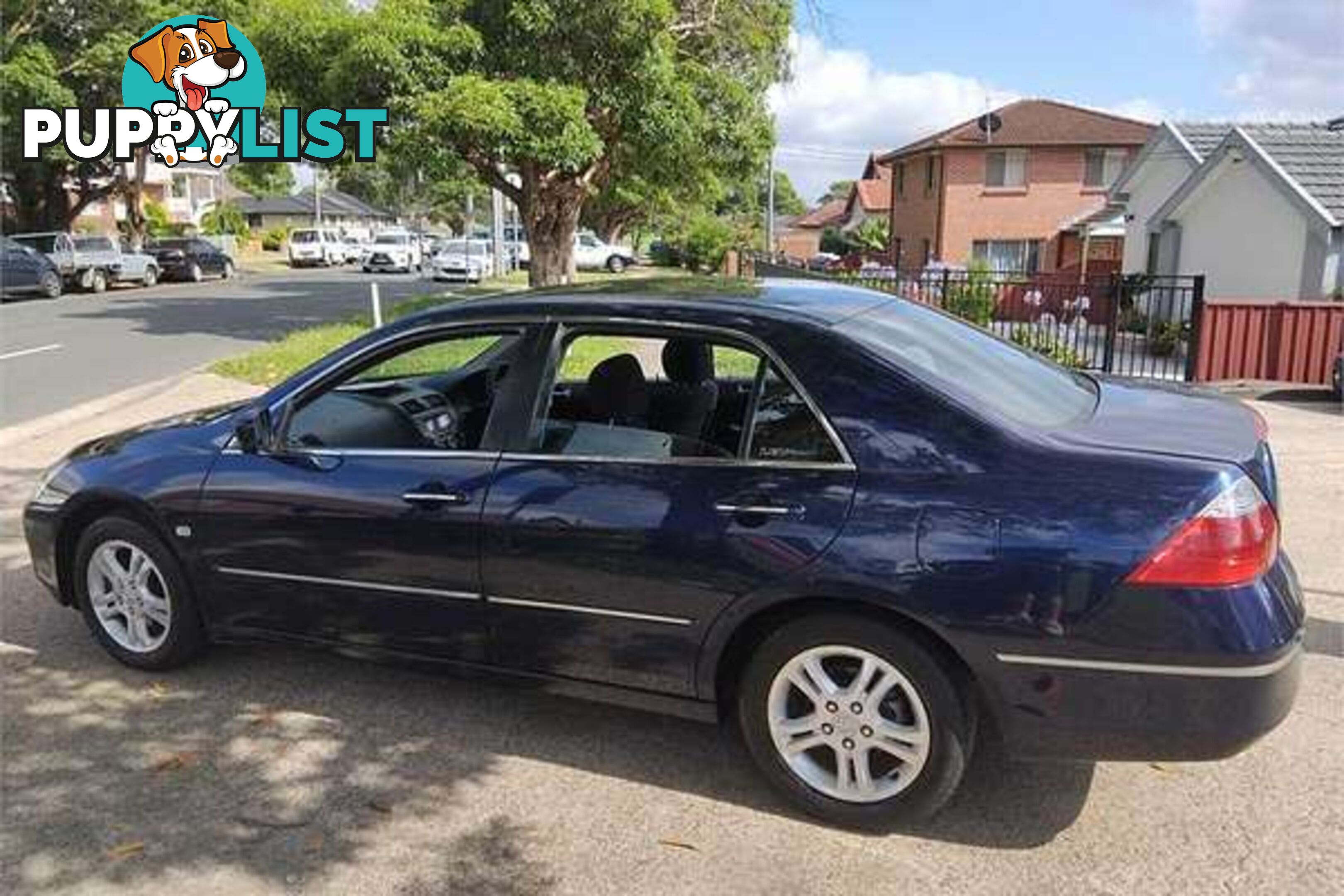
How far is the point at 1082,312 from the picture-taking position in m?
14.2

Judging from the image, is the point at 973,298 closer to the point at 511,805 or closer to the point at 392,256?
the point at 511,805

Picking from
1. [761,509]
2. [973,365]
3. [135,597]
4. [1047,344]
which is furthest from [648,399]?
[1047,344]

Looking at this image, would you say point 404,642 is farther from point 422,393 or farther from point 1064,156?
point 1064,156

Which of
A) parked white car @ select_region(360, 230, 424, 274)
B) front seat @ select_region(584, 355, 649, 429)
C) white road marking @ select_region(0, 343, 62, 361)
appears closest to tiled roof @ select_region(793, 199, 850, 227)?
parked white car @ select_region(360, 230, 424, 274)

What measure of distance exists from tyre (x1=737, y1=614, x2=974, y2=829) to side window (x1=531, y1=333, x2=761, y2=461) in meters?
0.63

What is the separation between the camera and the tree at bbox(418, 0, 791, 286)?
15195 mm

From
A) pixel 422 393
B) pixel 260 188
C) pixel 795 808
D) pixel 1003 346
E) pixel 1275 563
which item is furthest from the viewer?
pixel 260 188

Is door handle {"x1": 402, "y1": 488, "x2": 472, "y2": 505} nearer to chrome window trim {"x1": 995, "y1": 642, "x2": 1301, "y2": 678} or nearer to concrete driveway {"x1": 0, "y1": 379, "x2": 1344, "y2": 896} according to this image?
concrete driveway {"x1": 0, "y1": 379, "x2": 1344, "y2": 896}

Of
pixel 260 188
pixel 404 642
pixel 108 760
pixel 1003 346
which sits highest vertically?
pixel 260 188

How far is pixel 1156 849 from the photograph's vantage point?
124 inches

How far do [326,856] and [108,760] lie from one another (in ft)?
3.48

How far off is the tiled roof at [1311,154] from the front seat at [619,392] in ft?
48.3

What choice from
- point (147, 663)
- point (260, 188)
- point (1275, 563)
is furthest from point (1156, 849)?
point (260, 188)

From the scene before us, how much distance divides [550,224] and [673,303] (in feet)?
50.7
